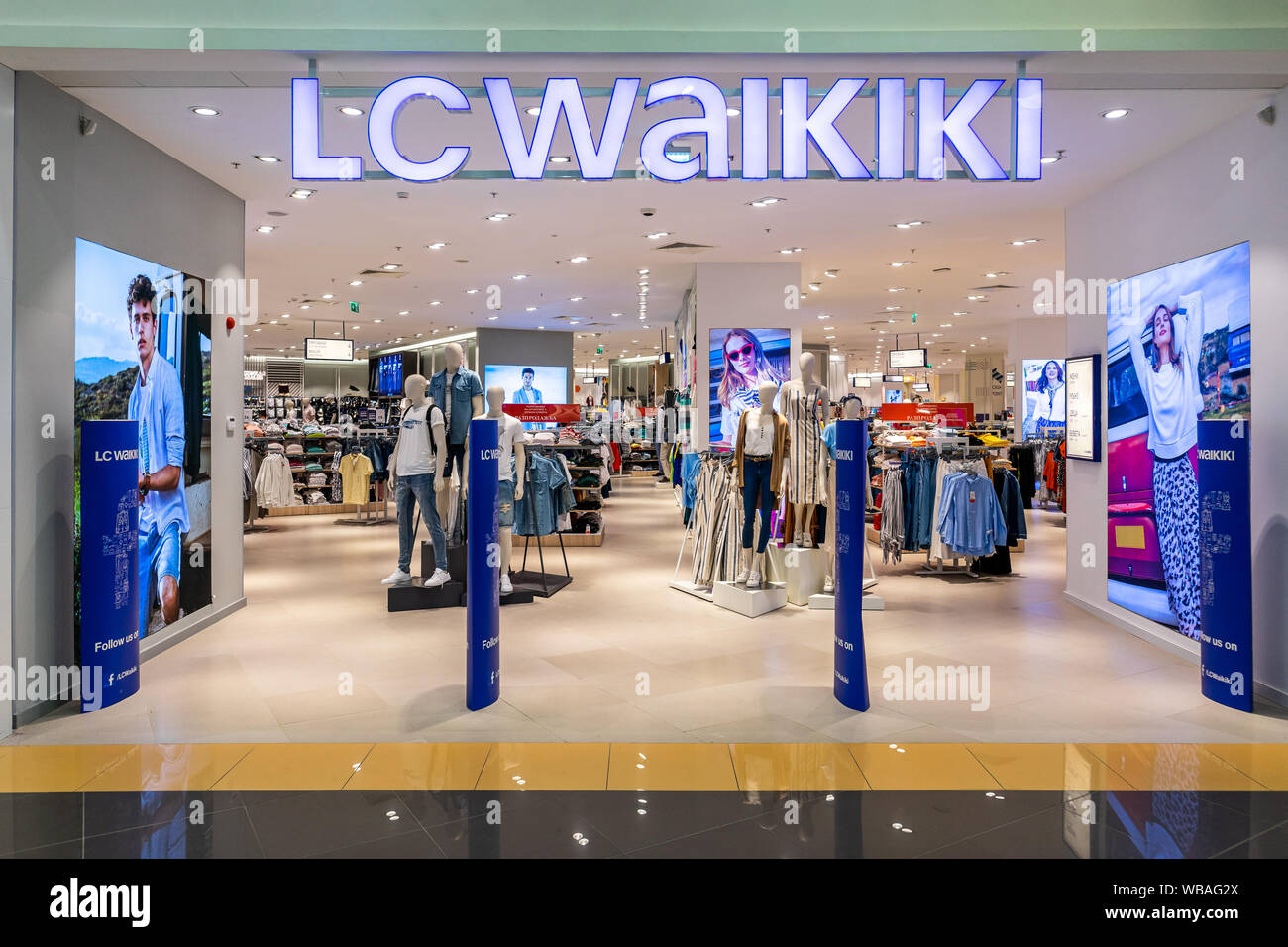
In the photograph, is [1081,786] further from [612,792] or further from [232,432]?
[232,432]

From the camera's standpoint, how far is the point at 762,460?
640 cm

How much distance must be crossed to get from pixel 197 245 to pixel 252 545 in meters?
5.05

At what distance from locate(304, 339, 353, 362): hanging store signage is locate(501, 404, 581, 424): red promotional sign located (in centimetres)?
726

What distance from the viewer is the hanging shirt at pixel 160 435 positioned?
17.4ft

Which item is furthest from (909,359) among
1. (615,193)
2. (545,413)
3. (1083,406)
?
(615,193)

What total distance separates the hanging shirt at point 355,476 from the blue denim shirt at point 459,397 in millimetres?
6015

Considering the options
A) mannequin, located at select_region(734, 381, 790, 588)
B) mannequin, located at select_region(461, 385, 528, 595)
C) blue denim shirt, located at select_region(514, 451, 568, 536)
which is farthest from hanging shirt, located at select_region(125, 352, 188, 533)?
mannequin, located at select_region(734, 381, 790, 588)

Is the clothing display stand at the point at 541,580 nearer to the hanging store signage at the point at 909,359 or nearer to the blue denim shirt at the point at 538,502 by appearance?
the blue denim shirt at the point at 538,502

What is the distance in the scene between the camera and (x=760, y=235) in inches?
343

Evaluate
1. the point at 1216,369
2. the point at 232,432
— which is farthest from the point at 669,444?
the point at 1216,369

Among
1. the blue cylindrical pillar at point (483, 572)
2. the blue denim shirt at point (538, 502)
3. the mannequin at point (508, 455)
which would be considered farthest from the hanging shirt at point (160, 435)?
the blue denim shirt at point (538, 502)

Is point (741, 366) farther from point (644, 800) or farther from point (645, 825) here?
point (645, 825)

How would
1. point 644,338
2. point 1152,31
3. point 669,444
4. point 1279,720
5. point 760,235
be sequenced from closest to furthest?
1. point 1152,31
2. point 1279,720
3. point 760,235
4. point 669,444
5. point 644,338

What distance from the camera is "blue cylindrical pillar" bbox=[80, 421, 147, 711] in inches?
166
